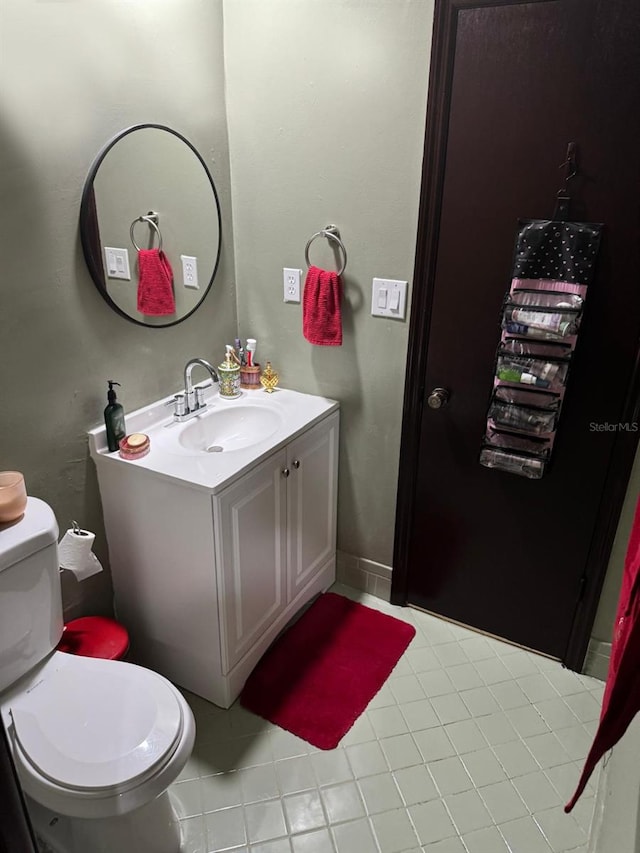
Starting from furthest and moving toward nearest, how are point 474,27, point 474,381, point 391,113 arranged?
1. point 474,381
2. point 391,113
3. point 474,27

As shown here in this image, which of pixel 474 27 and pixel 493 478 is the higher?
pixel 474 27

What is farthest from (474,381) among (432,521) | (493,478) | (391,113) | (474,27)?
(474,27)

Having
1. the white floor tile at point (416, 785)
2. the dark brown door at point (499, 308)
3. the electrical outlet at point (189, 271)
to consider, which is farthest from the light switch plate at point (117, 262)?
the white floor tile at point (416, 785)

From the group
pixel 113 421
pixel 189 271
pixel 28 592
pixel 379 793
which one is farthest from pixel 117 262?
pixel 379 793

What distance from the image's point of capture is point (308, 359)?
7.21 feet

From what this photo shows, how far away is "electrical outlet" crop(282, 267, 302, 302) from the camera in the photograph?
210 cm

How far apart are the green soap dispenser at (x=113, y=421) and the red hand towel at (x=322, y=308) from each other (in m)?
0.69

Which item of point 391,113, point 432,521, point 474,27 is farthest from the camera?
point 432,521

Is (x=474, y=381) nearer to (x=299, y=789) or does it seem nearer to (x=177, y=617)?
(x=177, y=617)

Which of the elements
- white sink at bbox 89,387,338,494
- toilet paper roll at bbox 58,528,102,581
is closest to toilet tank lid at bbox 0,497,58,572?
toilet paper roll at bbox 58,528,102,581

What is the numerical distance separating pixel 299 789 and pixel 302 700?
11.5 inches

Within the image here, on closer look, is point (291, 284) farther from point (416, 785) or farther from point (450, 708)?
point (416, 785)

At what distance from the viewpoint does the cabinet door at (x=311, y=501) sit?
201cm

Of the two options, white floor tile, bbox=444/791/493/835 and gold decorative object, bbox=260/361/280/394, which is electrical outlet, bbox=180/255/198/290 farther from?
white floor tile, bbox=444/791/493/835
